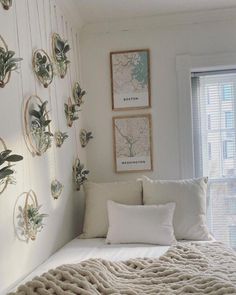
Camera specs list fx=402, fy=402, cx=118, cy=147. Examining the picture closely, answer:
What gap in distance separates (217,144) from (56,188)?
145 cm

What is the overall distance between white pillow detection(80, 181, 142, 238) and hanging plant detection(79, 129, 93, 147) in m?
0.46

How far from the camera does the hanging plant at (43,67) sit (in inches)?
96.7

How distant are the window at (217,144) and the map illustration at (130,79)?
431 mm

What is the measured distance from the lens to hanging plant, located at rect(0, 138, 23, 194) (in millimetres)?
1752

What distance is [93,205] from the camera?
3010 millimetres

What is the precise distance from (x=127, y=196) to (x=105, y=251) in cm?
54

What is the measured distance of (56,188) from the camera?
2.71 meters

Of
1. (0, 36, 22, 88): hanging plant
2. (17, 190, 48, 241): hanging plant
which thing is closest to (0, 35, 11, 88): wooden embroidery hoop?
(0, 36, 22, 88): hanging plant

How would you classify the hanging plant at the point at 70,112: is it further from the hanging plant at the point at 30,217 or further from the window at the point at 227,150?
the window at the point at 227,150

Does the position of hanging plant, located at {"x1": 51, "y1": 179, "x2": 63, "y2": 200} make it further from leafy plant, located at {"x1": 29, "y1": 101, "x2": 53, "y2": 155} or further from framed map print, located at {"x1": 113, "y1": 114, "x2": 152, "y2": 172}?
framed map print, located at {"x1": 113, "y1": 114, "x2": 152, "y2": 172}

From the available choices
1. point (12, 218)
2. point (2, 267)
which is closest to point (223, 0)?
point (12, 218)

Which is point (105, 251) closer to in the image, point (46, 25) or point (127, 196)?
point (127, 196)

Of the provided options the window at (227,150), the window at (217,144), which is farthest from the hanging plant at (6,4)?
the window at (227,150)

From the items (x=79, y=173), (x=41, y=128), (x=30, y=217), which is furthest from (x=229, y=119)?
(x=30, y=217)
